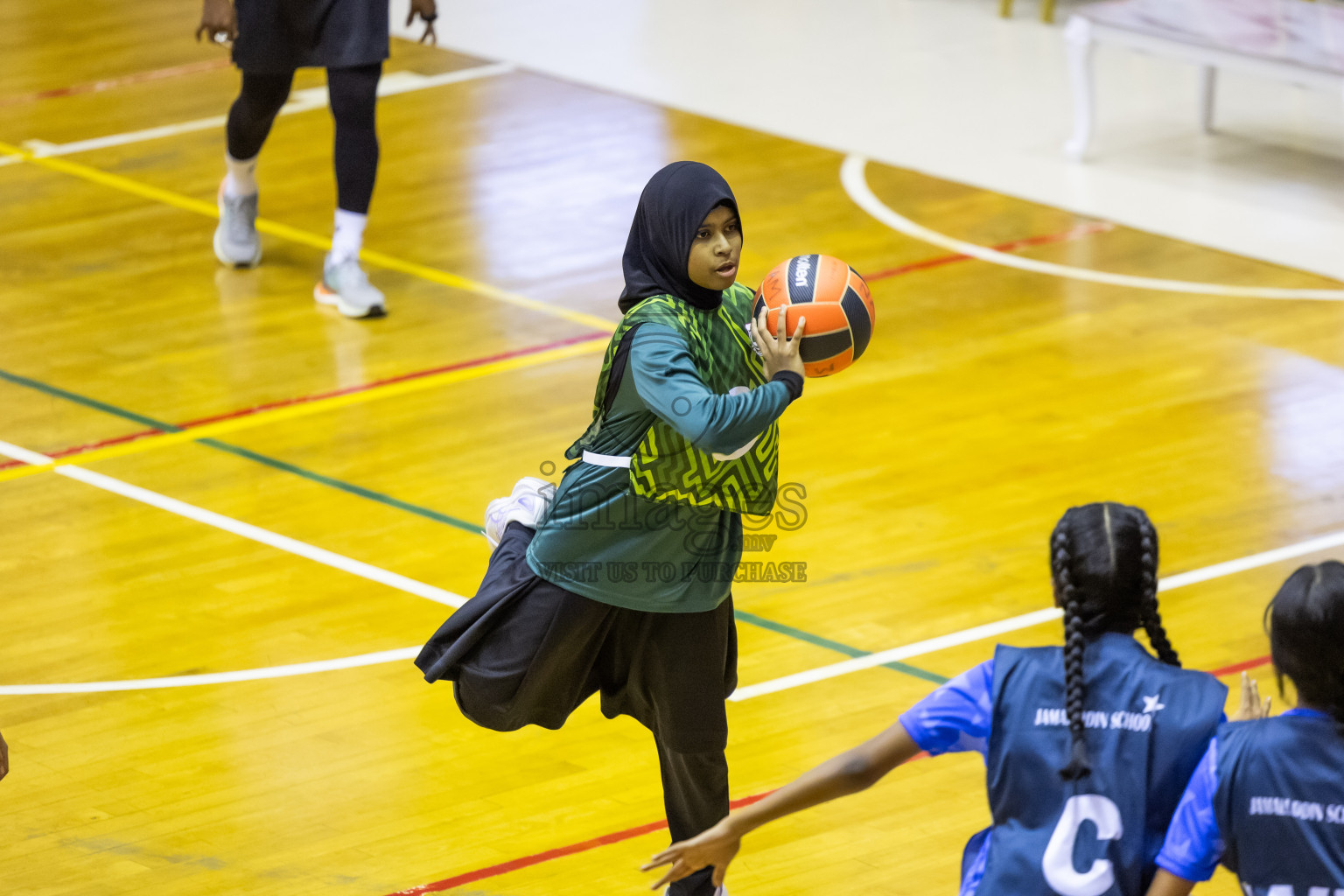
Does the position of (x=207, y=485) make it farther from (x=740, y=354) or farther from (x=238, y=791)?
(x=740, y=354)

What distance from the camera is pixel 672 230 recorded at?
364cm

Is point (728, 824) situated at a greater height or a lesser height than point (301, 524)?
greater

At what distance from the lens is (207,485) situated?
623cm

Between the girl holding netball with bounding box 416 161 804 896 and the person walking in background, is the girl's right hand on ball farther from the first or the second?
the person walking in background

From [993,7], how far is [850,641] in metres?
7.95

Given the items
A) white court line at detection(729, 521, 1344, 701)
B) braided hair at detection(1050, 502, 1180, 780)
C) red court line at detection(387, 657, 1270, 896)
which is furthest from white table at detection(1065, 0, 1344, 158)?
braided hair at detection(1050, 502, 1180, 780)

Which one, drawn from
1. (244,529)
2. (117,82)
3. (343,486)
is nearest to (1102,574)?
(244,529)

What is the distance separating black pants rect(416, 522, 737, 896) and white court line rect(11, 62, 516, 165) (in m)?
5.77

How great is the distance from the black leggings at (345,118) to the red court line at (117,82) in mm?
2883

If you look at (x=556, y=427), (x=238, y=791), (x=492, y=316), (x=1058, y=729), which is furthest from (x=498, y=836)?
(x=492, y=316)

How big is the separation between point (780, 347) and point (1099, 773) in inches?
44.6

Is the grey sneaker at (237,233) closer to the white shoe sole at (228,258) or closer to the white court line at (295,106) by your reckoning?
the white shoe sole at (228,258)

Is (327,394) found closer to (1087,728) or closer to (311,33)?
(311,33)

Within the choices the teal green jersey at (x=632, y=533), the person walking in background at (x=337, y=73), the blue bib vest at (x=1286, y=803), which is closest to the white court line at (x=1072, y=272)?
the person walking in background at (x=337, y=73)
